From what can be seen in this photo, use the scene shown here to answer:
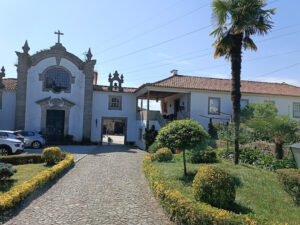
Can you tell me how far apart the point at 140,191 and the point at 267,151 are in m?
6.67

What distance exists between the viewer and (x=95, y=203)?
21.2 ft

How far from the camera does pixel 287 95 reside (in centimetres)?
2270

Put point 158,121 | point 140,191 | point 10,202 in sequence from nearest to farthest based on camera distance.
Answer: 1. point 10,202
2. point 140,191
3. point 158,121

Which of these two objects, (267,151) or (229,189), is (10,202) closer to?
(229,189)

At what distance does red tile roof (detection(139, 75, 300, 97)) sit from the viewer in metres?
20.9

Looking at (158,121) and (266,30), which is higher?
(266,30)

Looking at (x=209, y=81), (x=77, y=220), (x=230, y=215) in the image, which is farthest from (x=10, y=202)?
(x=209, y=81)

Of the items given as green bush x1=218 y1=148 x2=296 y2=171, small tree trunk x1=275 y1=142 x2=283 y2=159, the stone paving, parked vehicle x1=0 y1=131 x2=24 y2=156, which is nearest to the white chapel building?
green bush x1=218 y1=148 x2=296 y2=171

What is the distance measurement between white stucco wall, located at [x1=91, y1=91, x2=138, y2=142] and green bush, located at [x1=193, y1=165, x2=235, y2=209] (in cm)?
1941

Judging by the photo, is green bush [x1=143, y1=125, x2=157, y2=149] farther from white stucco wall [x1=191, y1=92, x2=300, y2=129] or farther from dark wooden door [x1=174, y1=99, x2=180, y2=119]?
dark wooden door [x1=174, y1=99, x2=180, y2=119]

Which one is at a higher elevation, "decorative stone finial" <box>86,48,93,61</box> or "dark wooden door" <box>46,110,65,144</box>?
"decorative stone finial" <box>86,48,93,61</box>

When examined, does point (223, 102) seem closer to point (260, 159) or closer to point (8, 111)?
point (260, 159)

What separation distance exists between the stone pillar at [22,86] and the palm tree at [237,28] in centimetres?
1908

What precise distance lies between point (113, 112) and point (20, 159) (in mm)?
12814
